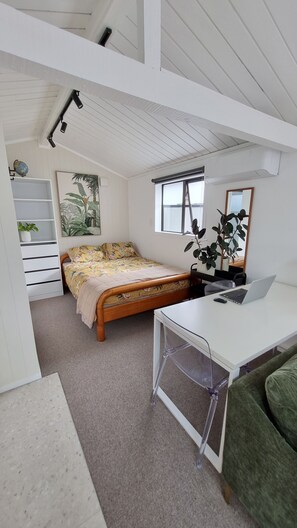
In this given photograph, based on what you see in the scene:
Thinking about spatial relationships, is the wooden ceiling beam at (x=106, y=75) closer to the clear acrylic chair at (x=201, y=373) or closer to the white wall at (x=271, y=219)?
the white wall at (x=271, y=219)

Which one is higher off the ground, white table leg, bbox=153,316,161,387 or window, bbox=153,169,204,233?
window, bbox=153,169,204,233

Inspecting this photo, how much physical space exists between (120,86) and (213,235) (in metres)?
2.18

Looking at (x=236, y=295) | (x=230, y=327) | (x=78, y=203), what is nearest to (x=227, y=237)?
(x=236, y=295)

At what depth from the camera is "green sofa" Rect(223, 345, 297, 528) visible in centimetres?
77

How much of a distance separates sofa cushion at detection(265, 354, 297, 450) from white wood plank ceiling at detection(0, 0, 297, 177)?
1800 mm

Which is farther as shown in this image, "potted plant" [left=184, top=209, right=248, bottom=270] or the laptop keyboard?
"potted plant" [left=184, top=209, right=248, bottom=270]

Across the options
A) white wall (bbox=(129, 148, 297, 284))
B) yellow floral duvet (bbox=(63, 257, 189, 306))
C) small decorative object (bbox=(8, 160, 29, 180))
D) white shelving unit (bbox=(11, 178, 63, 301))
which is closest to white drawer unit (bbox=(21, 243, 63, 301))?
white shelving unit (bbox=(11, 178, 63, 301))

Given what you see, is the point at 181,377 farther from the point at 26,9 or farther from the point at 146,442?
the point at 26,9

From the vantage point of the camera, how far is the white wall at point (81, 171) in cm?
349

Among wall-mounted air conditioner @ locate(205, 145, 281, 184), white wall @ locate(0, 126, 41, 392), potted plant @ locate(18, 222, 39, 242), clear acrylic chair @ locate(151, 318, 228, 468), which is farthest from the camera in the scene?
potted plant @ locate(18, 222, 39, 242)

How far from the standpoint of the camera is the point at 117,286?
246cm

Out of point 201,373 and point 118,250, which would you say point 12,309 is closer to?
point 201,373

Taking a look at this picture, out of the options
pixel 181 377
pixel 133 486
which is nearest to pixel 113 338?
pixel 181 377

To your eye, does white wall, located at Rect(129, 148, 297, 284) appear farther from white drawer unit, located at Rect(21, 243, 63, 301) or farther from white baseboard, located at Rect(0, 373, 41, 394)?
white drawer unit, located at Rect(21, 243, 63, 301)
